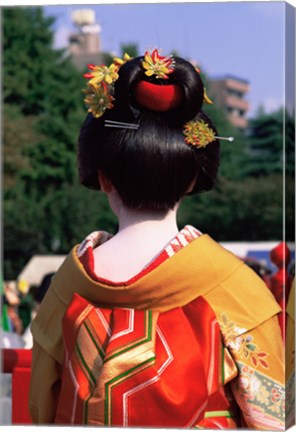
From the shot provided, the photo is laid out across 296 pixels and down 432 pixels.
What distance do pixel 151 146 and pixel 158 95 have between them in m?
0.12

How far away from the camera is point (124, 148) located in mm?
2299

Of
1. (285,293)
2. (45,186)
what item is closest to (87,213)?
(45,186)

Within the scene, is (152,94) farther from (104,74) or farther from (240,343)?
(240,343)

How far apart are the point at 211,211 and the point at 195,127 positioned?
21.5 m

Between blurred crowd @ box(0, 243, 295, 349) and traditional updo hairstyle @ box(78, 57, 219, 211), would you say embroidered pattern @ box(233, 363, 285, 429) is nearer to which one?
blurred crowd @ box(0, 243, 295, 349)

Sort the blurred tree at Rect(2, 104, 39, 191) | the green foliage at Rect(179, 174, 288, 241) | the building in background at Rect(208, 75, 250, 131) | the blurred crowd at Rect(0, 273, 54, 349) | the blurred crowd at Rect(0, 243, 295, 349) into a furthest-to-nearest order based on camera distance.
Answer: the building in background at Rect(208, 75, 250, 131)
the green foliage at Rect(179, 174, 288, 241)
the blurred tree at Rect(2, 104, 39, 191)
the blurred crowd at Rect(0, 273, 54, 349)
the blurred crowd at Rect(0, 243, 295, 349)

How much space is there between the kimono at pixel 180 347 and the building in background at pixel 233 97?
25.5 meters

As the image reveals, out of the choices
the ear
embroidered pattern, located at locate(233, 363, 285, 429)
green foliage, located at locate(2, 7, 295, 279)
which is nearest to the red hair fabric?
the ear

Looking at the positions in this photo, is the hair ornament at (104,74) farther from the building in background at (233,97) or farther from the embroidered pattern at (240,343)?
the building in background at (233,97)

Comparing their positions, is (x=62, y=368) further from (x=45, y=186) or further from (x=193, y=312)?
(x=45, y=186)

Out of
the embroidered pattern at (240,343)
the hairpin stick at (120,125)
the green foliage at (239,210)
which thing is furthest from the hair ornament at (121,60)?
the green foliage at (239,210)

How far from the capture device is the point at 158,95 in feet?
7.44

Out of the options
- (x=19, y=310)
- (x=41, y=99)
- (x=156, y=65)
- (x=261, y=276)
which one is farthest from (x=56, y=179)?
(x=156, y=65)

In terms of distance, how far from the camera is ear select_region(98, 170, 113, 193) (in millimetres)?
2385
